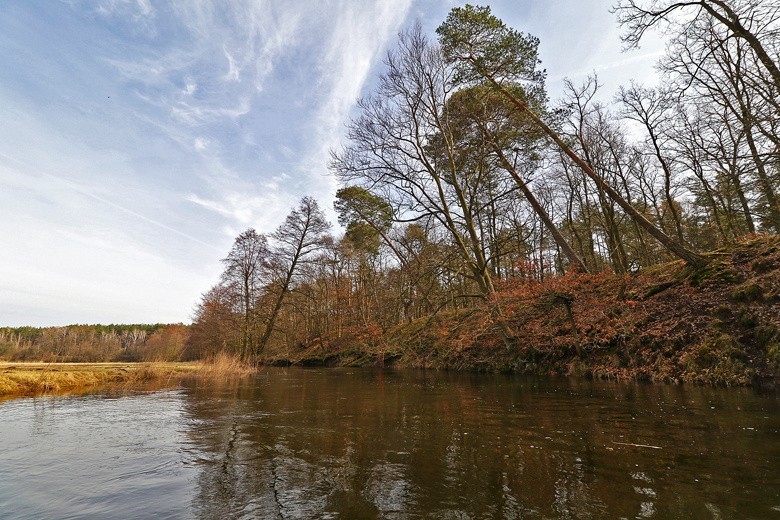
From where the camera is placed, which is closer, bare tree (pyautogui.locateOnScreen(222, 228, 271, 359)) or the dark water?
the dark water

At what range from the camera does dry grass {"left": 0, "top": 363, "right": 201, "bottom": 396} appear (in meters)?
10.1

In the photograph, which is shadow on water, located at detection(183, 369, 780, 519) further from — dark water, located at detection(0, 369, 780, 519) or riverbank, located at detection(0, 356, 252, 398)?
riverbank, located at detection(0, 356, 252, 398)

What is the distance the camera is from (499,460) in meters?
3.83

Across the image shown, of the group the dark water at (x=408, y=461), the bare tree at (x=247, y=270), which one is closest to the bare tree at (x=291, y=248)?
the bare tree at (x=247, y=270)

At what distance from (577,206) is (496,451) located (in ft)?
85.6

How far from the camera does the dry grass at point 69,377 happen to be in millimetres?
10094

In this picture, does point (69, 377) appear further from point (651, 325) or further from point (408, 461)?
point (651, 325)

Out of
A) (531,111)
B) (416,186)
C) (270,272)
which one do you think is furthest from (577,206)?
(270,272)

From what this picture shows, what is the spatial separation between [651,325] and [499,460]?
9.93 meters

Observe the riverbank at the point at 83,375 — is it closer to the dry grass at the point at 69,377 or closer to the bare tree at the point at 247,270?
the dry grass at the point at 69,377

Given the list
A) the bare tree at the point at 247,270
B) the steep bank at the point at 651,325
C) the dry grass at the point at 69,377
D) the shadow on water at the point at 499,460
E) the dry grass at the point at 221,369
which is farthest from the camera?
the bare tree at the point at 247,270

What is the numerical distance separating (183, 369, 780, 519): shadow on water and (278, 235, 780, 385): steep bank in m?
2.08

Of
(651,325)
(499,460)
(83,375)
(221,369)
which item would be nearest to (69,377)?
(83,375)

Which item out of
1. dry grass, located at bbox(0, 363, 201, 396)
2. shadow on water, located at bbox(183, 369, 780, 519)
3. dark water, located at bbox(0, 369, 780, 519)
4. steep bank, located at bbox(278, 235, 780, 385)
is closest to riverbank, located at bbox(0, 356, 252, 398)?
dry grass, located at bbox(0, 363, 201, 396)
